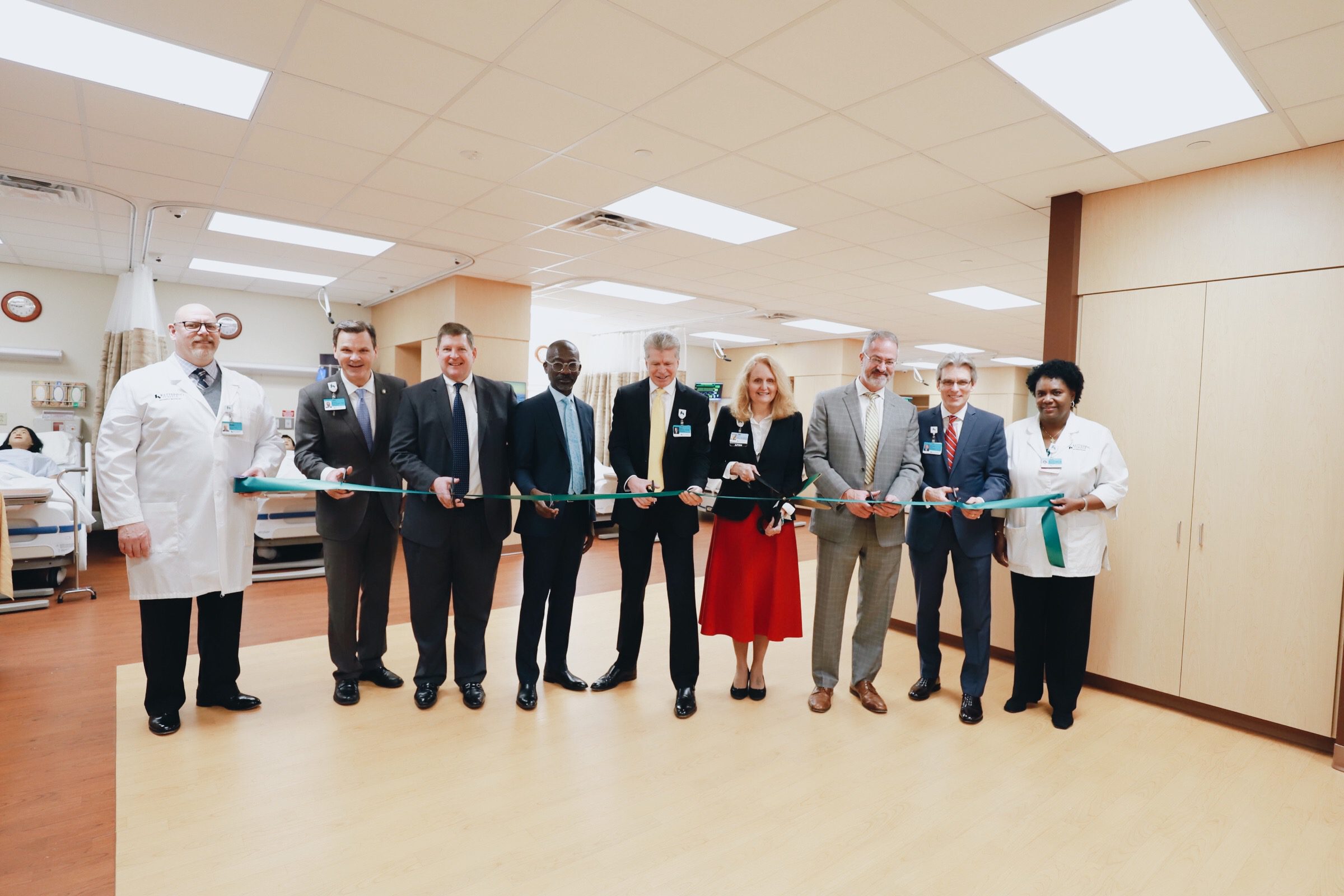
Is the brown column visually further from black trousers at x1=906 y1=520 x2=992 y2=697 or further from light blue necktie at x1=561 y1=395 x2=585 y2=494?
light blue necktie at x1=561 y1=395 x2=585 y2=494

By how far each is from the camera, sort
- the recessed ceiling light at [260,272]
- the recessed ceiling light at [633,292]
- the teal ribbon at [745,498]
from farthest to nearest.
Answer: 1. the recessed ceiling light at [633,292]
2. the recessed ceiling light at [260,272]
3. the teal ribbon at [745,498]

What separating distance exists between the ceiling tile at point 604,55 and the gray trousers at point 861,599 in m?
2.24

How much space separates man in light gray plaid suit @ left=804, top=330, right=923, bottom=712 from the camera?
3357 mm

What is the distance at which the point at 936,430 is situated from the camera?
11.6 ft

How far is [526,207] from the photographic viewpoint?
4.83m

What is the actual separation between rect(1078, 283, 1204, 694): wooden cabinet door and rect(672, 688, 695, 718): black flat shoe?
2295 mm

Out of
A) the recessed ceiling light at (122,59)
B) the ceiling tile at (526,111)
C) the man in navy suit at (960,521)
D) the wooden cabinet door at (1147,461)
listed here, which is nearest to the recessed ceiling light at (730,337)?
the wooden cabinet door at (1147,461)

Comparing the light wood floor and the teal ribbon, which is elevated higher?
the teal ribbon

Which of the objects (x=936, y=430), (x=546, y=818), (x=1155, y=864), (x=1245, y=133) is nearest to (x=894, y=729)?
(x=1155, y=864)

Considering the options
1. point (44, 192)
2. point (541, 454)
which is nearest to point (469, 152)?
point (541, 454)

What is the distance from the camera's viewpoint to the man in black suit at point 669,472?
334 cm

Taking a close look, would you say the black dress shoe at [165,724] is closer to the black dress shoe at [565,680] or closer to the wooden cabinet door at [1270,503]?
the black dress shoe at [565,680]

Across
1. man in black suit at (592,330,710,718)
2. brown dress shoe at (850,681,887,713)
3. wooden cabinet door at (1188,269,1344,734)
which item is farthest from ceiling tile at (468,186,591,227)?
wooden cabinet door at (1188,269,1344,734)

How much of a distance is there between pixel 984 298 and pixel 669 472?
5727mm
